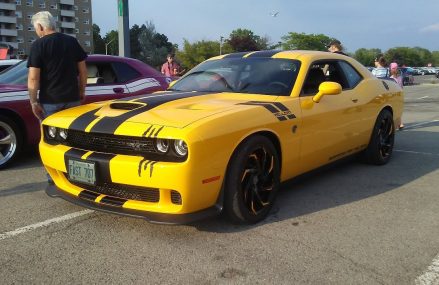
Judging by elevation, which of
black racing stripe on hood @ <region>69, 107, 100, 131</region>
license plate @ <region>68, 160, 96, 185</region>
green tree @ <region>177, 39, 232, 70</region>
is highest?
green tree @ <region>177, 39, 232, 70</region>

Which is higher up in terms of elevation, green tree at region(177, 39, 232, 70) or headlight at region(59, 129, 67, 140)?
green tree at region(177, 39, 232, 70)

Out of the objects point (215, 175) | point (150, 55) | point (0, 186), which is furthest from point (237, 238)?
point (150, 55)

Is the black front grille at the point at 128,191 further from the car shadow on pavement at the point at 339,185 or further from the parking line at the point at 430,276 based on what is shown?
the parking line at the point at 430,276

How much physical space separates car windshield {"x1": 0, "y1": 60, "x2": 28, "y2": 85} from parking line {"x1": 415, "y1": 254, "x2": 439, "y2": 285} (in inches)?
195

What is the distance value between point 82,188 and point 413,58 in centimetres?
16126

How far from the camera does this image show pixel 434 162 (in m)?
5.84

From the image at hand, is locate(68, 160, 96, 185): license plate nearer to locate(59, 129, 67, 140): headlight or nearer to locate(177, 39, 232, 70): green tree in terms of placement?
locate(59, 129, 67, 140): headlight

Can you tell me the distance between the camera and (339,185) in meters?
4.68

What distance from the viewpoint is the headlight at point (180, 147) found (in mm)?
2982

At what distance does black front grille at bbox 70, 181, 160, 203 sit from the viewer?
311 centimetres

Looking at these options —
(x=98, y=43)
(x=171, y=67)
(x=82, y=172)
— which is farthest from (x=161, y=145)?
(x=98, y=43)

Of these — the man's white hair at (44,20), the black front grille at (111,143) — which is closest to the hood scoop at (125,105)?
the black front grille at (111,143)

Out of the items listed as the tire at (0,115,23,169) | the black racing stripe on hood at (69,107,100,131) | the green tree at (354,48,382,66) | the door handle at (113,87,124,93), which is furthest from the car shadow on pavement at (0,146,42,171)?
the green tree at (354,48,382,66)

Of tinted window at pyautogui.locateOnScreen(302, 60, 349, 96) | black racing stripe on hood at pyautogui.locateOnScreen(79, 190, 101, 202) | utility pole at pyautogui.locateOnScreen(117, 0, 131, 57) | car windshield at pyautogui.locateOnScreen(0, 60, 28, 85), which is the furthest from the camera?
utility pole at pyautogui.locateOnScreen(117, 0, 131, 57)
